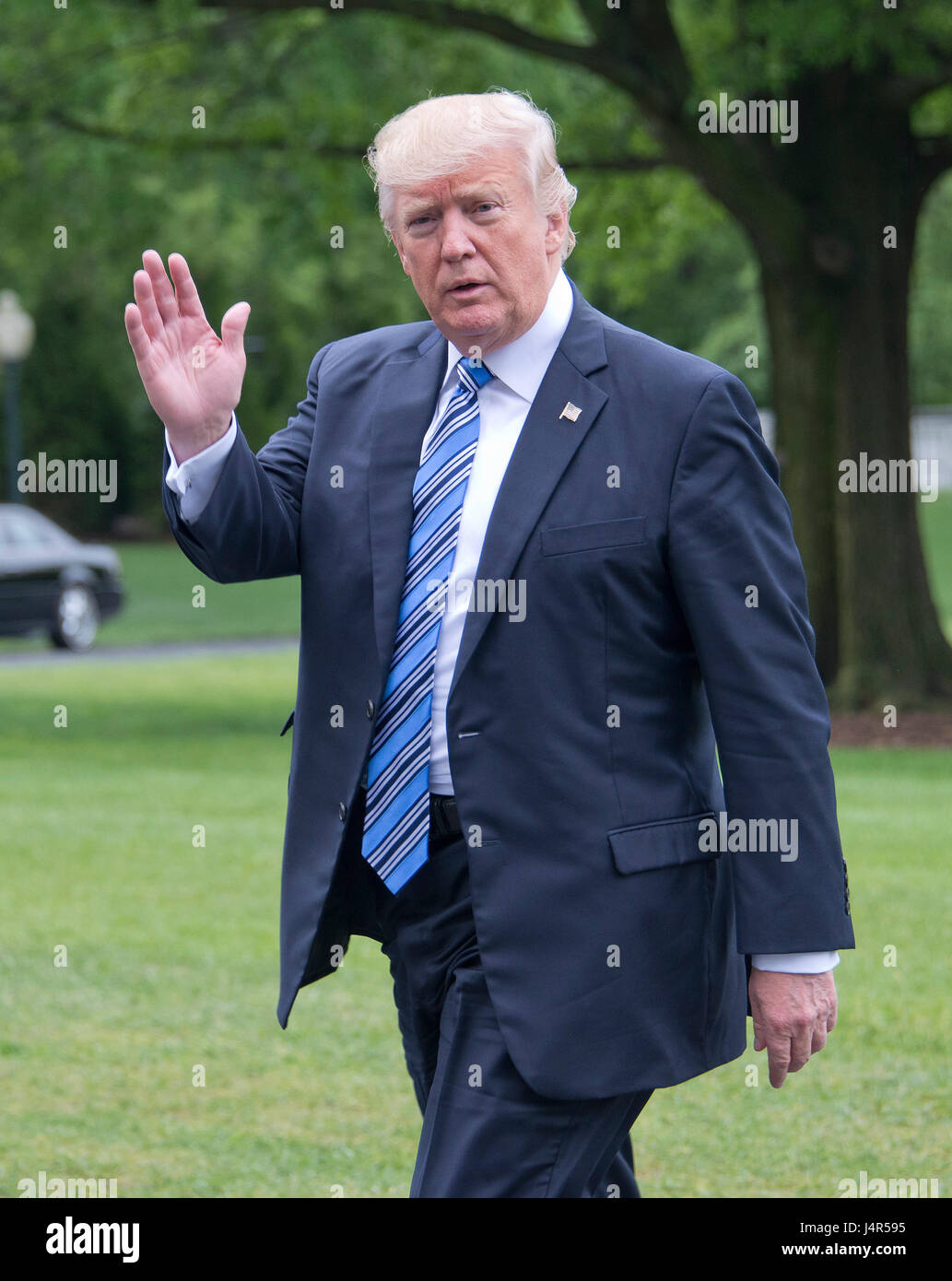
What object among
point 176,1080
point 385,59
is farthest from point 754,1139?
point 385,59

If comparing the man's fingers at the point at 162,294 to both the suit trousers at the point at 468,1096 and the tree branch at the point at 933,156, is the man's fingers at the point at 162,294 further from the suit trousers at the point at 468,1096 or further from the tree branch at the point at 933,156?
the tree branch at the point at 933,156

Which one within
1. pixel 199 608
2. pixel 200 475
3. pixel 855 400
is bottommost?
pixel 200 475

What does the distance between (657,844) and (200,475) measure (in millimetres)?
935

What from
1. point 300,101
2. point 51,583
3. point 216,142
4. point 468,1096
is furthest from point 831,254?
point 468,1096

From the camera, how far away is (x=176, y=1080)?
5.93 meters

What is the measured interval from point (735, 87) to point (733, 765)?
454 inches

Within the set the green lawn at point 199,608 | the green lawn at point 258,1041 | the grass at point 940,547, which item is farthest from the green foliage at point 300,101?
the grass at point 940,547

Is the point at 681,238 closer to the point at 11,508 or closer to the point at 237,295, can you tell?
the point at 11,508

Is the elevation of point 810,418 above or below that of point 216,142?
below

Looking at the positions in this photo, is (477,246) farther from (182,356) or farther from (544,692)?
(544,692)

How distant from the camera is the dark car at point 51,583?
22875 millimetres

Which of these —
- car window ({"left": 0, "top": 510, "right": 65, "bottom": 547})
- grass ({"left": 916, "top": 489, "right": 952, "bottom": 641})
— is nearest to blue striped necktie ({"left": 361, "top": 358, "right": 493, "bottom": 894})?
car window ({"left": 0, "top": 510, "right": 65, "bottom": 547})

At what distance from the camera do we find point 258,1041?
641 centimetres
